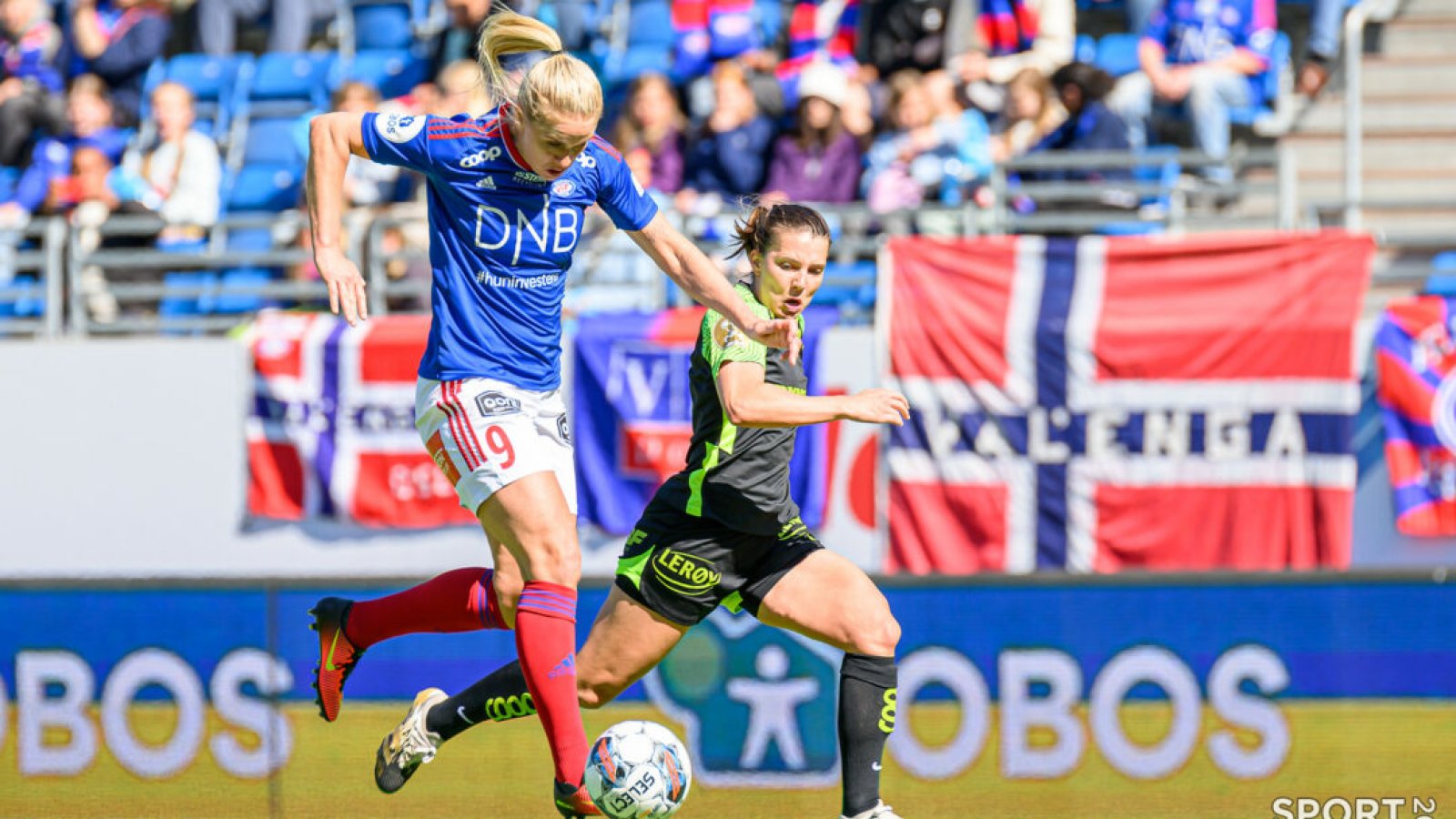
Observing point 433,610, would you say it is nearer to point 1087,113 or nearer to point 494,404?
point 494,404

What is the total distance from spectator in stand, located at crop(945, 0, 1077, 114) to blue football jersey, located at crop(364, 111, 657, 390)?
6.96m

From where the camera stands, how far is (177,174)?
506 inches

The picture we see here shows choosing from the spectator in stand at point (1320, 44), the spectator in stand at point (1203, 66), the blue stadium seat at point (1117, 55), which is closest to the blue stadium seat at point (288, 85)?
the blue stadium seat at point (1117, 55)

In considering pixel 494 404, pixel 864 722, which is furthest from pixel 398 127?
pixel 864 722

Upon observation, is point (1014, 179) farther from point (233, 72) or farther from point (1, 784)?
point (1, 784)

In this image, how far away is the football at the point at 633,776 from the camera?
507cm

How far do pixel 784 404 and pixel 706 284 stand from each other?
399mm

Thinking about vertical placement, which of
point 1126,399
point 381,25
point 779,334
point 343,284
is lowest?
point 1126,399

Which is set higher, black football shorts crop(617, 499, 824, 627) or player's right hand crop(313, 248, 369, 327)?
player's right hand crop(313, 248, 369, 327)

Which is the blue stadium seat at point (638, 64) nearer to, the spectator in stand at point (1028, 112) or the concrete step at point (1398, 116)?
the spectator in stand at point (1028, 112)

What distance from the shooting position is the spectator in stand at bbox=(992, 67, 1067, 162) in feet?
37.2

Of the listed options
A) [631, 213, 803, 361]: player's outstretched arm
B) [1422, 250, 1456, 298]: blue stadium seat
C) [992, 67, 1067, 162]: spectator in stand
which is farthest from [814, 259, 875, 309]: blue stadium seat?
[631, 213, 803, 361]: player's outstretched arm

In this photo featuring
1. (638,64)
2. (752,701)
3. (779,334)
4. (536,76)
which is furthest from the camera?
(638,64)

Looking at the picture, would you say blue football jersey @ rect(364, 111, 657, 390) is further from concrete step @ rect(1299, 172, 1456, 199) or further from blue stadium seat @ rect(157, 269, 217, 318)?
blue stadium seat @ rect(157, 269, 217, 318)
